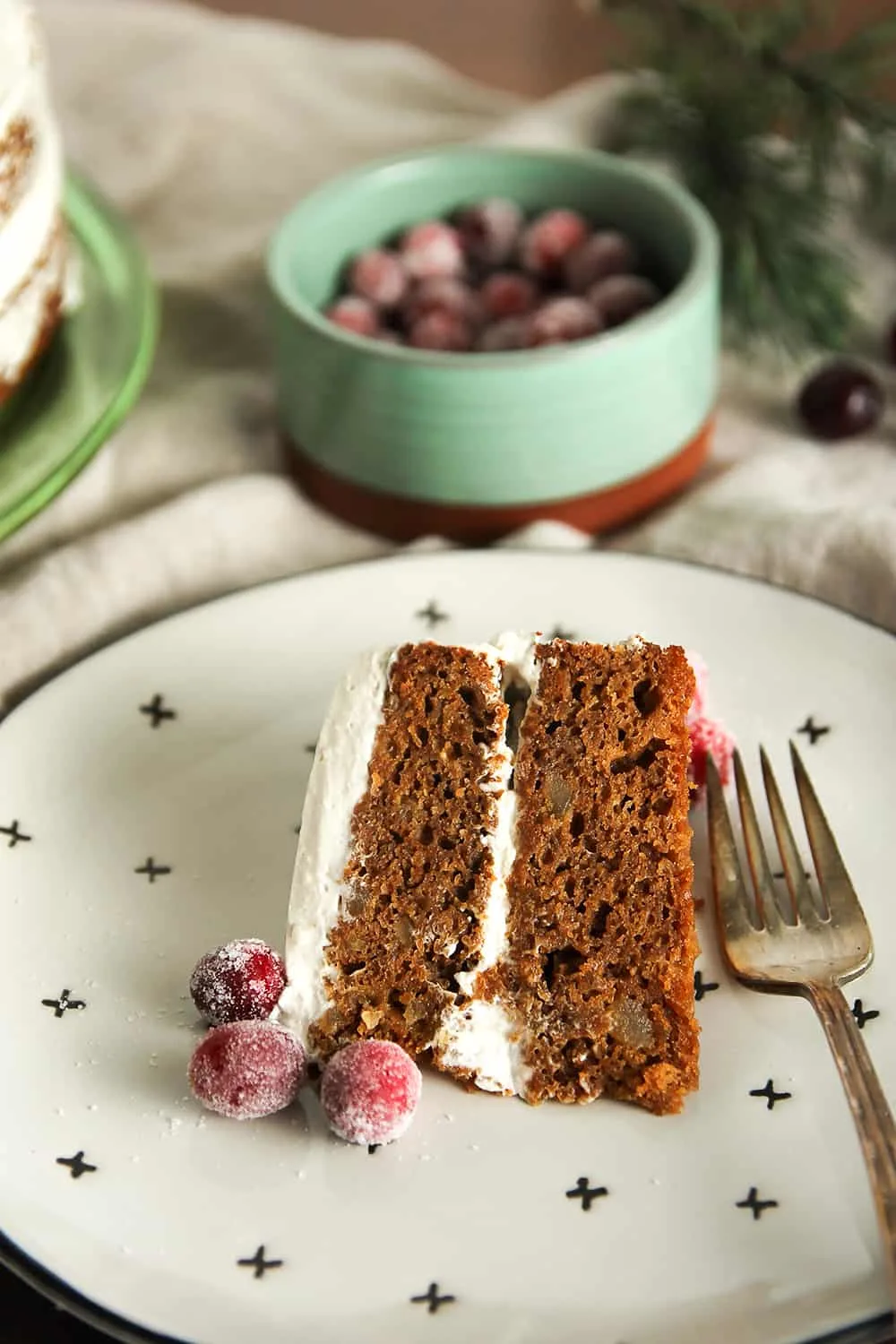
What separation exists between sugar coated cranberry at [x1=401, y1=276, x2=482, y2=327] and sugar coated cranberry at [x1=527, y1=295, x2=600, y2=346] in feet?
0.41

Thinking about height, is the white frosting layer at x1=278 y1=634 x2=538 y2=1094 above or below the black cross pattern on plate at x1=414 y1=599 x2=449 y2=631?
below

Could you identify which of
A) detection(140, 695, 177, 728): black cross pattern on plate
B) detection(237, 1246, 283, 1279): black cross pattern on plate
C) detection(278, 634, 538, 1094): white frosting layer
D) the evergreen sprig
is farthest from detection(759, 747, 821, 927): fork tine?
the evergreen sprig

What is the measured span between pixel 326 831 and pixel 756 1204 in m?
0.54

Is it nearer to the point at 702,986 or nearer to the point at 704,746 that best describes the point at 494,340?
the point at 704,746

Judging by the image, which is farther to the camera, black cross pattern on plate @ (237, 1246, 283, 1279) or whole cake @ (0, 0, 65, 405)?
whole cake @ (0, 0, 65, 405)

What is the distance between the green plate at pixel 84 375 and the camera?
2.01 metres

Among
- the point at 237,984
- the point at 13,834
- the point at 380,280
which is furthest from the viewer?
the point at 380,280

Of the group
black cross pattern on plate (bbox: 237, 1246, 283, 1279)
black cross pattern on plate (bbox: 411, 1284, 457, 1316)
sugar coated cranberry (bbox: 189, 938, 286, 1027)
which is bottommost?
black cross pattern on plate (bbox: 411, 1284, 457, 1316)

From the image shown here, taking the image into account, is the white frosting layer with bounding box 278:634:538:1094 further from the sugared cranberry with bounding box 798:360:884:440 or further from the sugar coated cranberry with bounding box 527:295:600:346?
the sugared cranberry with bounding box 798:360:884:440

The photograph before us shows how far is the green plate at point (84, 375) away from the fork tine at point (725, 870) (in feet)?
2.99

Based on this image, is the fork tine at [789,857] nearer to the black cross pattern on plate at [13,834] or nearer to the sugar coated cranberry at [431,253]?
the black cross pattern on plate at [13,834]

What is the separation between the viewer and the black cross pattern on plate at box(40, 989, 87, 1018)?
153cm

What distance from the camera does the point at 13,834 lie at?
174 cm

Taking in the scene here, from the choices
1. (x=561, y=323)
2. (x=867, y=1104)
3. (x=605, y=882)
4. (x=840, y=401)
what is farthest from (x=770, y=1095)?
(x=840, y=401)
